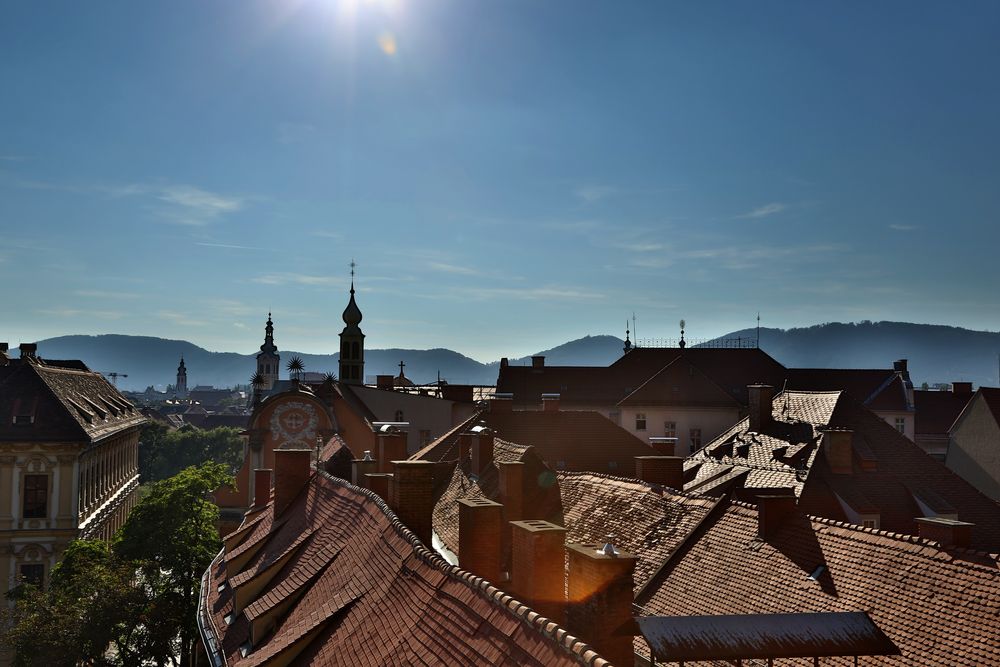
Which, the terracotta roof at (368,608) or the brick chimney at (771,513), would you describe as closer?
the terracotta roof at (368,608)

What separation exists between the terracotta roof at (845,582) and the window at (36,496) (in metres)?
38.3

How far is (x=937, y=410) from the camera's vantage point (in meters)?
72.7

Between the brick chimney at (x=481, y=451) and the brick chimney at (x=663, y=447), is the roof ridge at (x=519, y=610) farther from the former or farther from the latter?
the brick chimney at (x=663, y=447)

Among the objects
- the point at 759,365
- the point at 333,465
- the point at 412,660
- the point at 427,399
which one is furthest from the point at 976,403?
the point at 412,660

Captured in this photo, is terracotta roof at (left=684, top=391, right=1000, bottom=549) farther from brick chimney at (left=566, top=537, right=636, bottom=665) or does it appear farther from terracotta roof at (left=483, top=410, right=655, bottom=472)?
brick chimney at (left=566, top=537, right=636, bottom=665)

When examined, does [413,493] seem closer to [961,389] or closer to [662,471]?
[662,471]

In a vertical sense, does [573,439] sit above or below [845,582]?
above

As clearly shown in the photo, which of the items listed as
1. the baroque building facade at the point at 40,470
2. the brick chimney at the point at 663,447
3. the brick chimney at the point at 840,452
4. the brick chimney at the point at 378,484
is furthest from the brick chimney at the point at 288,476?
the baroque building facade at the point at 40,470

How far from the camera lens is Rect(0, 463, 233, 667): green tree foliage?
29.0m

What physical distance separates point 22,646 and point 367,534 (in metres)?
18.3

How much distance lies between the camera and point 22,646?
2853 cm

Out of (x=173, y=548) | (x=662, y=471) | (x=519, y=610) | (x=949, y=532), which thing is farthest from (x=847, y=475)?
(x=173, y=548)

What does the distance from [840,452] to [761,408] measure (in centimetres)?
847

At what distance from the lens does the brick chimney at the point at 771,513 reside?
19875mm
